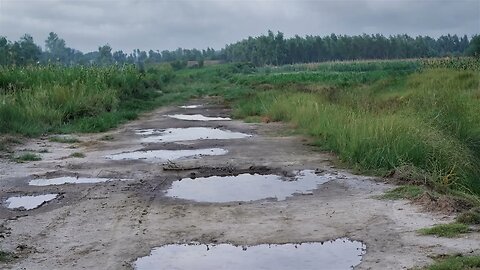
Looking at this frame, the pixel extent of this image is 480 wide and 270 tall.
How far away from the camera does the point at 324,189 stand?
862 centimetres

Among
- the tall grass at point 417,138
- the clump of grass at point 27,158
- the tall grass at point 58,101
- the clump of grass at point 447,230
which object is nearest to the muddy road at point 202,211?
the clump of grass at point 447,230

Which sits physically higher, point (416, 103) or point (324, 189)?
point (416, 103)

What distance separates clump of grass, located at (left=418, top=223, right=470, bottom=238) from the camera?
235 inches

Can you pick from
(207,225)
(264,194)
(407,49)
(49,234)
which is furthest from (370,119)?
(407,49)

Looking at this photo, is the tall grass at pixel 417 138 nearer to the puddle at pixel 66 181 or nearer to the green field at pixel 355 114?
the green field at pixel 355 114

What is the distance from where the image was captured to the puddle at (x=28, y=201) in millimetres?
7945

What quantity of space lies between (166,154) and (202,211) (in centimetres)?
496

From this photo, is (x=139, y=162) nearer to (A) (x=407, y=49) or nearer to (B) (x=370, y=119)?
(B) (x=370, y=119)

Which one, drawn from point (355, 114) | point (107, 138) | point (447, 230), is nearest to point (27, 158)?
point (107, 138)

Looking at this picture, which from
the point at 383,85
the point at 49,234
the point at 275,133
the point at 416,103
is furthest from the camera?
the point at 383,85

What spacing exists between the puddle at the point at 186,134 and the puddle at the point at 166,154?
6.08 ft

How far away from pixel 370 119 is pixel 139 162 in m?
4.58

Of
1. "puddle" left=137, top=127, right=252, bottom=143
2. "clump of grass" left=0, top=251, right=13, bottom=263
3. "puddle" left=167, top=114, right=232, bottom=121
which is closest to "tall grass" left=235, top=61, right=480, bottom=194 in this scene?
"puddle" left=137, top=127, right=252, bottom=143

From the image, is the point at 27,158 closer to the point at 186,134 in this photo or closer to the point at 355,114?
the point at 186,134
